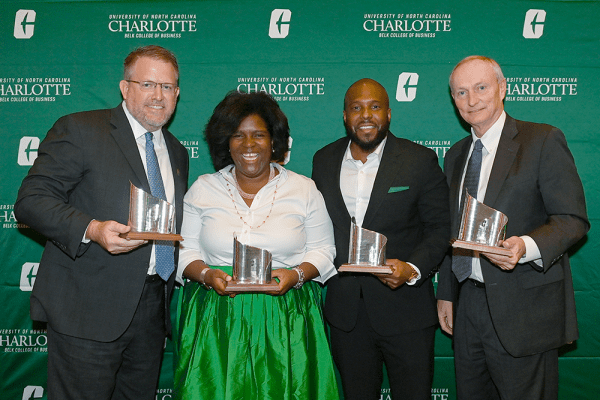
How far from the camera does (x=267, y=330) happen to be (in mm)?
2246

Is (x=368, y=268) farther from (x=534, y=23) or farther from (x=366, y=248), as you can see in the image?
(x=534, y=23)

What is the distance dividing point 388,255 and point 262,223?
0.67m

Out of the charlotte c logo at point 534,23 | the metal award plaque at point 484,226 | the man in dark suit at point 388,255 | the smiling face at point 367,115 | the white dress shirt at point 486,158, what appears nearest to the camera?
the metal award plaque at point 484,226

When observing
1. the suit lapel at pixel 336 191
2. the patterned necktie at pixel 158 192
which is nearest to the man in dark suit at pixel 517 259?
the suit lapel at pixel 336 191

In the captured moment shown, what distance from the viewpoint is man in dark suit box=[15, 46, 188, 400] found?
7.04ft

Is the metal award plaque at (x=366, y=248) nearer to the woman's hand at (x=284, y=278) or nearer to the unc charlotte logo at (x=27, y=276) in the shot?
the woman's hand at (x=284, y=278)

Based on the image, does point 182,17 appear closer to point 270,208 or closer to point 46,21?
point 46,21

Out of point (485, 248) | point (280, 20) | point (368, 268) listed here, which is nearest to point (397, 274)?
point (368, 268)

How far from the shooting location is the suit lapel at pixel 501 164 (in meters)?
2.22

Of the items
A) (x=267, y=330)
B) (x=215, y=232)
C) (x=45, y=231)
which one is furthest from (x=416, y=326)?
(x=45, y=231)

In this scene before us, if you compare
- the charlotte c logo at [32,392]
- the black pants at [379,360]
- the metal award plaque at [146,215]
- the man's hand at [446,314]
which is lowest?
the charlotte c logo at [32,392]

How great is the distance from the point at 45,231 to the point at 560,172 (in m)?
2.26

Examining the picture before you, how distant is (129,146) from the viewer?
228 centimetres

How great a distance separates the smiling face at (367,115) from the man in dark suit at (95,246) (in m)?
0.99
